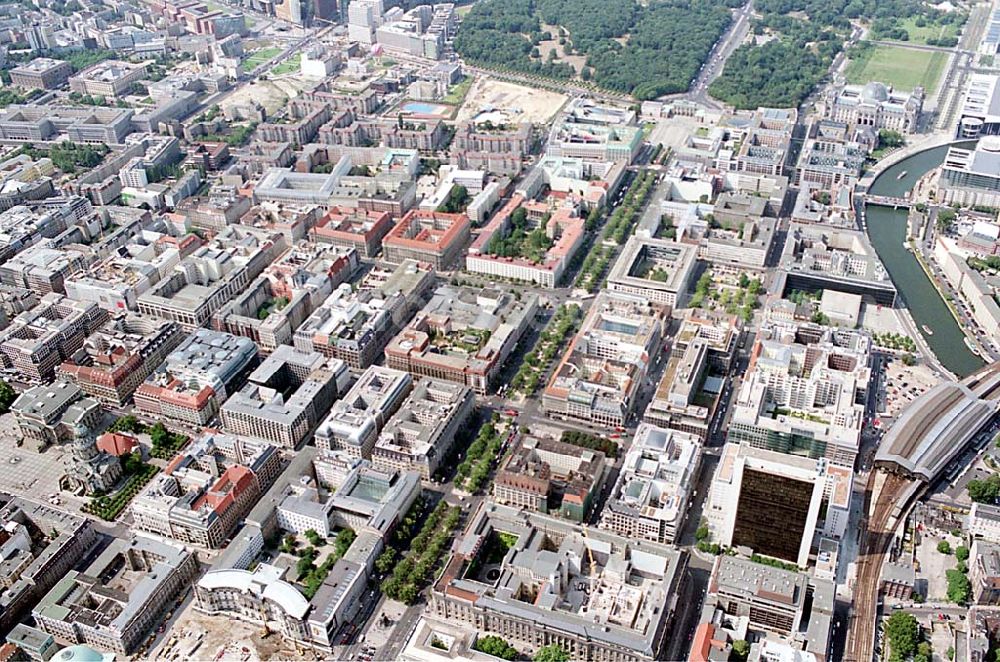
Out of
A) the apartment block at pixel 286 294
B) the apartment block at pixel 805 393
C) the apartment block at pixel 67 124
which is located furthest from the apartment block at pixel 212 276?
the apartment block at pixel 805 393

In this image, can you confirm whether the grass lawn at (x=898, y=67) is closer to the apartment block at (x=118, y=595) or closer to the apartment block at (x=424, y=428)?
the apartment block at (x=424, y=428)

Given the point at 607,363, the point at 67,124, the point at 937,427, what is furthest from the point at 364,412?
the point at 67,124

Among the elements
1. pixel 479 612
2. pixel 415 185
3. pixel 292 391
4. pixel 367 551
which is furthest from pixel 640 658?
pixel 415 185

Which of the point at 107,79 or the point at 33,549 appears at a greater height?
the point at 107,79

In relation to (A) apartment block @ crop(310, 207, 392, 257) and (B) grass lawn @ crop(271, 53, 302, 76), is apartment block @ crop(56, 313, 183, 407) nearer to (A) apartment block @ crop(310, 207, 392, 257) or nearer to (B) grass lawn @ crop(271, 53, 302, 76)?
(A) apartment block @ crop(310, 207, 392, 257)

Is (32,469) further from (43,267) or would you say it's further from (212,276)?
(43,267)
